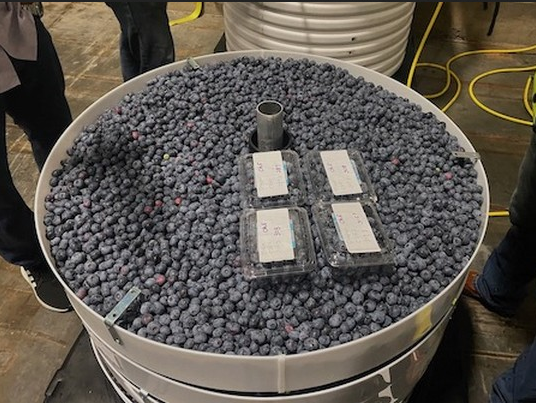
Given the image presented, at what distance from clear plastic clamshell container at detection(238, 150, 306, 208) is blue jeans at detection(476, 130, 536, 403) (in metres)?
0.52

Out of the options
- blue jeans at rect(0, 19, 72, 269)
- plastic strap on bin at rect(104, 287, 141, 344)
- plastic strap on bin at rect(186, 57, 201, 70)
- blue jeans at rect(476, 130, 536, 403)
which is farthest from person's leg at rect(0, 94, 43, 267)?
blue jeans at rect(476, 130, 536, 403)

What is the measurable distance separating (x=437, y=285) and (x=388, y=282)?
82mm

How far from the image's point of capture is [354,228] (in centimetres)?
92

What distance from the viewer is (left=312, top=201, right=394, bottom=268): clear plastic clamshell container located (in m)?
0.88

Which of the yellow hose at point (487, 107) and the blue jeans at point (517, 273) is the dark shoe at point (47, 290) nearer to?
the blue jeans at point (517, 273)

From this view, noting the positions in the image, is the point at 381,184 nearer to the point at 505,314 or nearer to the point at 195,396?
the point at 195,396

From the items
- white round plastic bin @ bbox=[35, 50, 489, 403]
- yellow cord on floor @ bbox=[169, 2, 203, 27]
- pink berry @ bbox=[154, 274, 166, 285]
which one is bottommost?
yellow cord on floor @ bbox=[169, 2, 203, 27]

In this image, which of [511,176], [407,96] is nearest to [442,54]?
[511,176]

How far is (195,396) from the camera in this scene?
0.87m

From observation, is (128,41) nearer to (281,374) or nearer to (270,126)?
(270,126)

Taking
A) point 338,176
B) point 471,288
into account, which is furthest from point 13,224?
point 471,288

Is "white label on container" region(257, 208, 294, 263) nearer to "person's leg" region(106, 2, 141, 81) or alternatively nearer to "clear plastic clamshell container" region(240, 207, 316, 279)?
"clear plastic clamshell container" region(240, 207, 316, 279)

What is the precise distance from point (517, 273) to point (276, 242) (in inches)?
28.7

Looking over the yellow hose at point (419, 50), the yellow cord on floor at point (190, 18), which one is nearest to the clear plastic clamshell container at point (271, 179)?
the yellow hose at point (419, 50)
